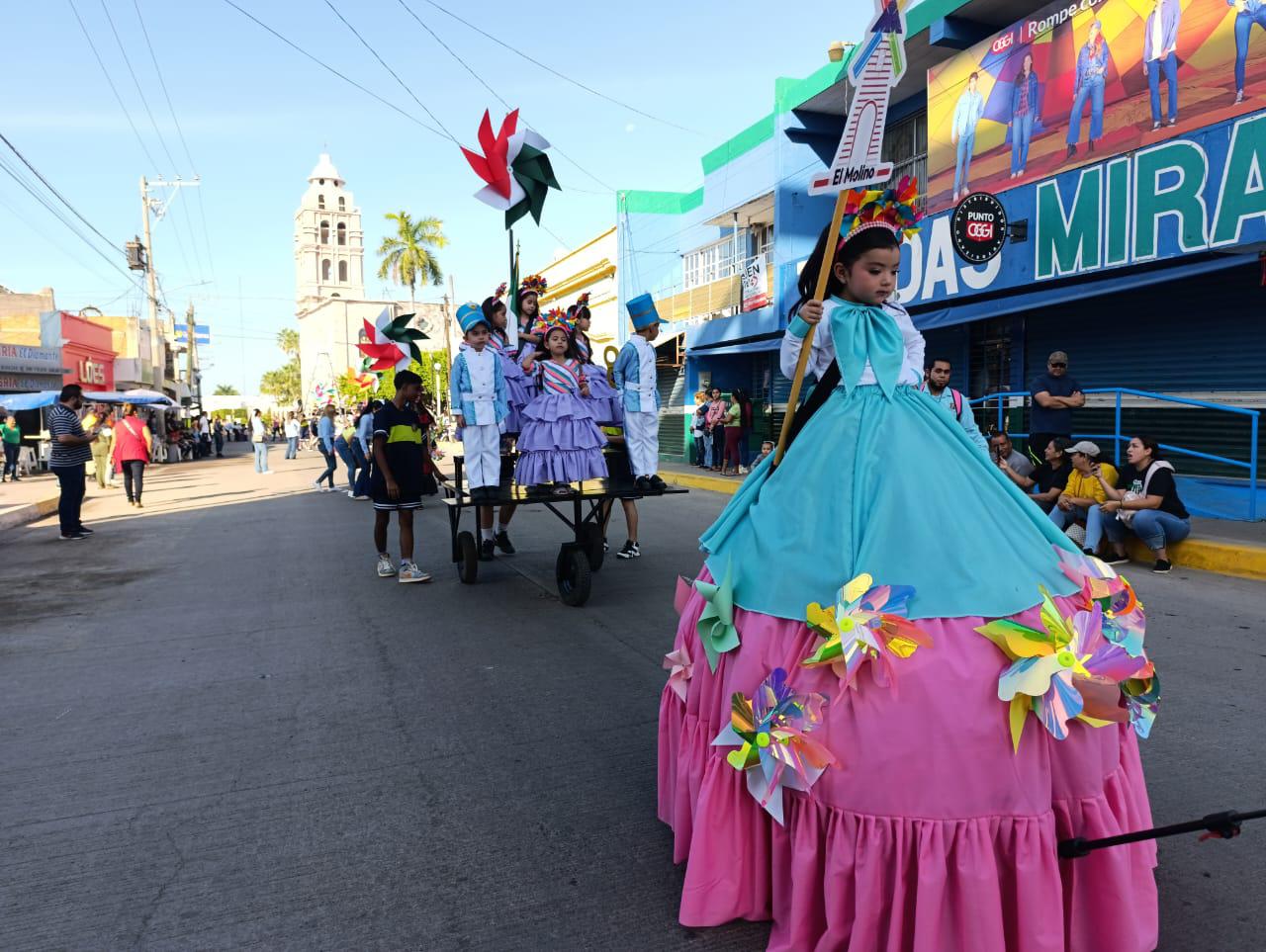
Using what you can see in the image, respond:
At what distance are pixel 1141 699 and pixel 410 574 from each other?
607 cm

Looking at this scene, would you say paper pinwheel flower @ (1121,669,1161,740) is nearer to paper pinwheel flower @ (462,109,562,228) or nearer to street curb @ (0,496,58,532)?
paper pinwheel flower @ (462,109,562,228)

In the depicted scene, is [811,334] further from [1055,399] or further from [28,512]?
[28,512]

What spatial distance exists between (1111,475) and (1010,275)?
17.0 feet

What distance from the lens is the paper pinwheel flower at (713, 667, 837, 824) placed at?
2.12 meters

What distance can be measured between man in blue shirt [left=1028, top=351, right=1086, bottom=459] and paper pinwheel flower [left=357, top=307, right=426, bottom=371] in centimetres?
618

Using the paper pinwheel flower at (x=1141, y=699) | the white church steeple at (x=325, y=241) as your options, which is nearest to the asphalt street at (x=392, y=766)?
the paper pinwheel flower at (x=1141, y=699)

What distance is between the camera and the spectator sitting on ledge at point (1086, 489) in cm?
786

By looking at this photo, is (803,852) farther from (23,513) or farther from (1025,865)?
(23,513)

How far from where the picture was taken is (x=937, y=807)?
2021 mm

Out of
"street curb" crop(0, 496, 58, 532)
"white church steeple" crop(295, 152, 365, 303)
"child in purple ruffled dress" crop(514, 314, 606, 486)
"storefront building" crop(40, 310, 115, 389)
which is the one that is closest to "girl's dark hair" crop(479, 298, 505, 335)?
"child in purple ruffled dress" crop(514, 314, 606, 486)

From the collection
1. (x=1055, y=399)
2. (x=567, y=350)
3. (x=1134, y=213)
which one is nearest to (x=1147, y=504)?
(x=1055, y=399)

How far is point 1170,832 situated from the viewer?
71.7 inches

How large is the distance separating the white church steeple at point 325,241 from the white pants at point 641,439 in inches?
4509

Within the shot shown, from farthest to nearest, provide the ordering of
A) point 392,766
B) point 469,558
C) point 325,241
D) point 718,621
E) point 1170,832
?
1. point 325,241
2. point 469,558
3. point 392,766
4. point 718,621
5. point 1170,832
